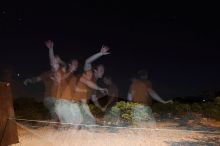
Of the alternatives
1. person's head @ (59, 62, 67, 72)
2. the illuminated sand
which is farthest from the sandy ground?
person's head @ (59, 62, 67, 72)

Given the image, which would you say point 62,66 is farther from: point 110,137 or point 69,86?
point 110,137

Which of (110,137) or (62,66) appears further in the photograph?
(62,66)

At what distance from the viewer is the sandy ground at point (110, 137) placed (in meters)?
8.68

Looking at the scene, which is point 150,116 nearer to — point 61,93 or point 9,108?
point 61,93

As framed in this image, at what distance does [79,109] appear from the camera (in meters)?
10.8

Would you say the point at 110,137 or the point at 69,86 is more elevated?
the point at 69,86

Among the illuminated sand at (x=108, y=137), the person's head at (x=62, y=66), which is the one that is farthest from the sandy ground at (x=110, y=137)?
the person's head at (x=62, y=66)

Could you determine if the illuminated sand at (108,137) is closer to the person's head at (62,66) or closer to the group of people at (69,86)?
the group of people at (69,86)

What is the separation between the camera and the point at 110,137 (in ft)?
31.2

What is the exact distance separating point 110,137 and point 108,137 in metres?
0.05

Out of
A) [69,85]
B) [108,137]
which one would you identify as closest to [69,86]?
[69,85]

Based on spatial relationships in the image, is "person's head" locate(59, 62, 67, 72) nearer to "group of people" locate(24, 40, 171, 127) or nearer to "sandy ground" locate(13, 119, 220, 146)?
"group of people" locate(24, 40, 171, 127)

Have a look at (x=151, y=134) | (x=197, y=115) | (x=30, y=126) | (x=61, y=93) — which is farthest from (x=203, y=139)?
(x=197, y=115)

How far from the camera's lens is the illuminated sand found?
8.70 meters
